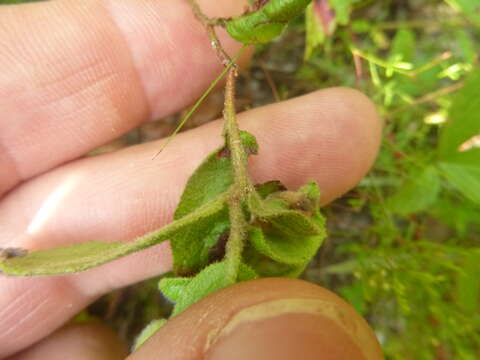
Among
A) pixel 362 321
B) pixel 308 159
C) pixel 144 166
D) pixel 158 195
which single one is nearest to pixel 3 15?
pixel 144 166

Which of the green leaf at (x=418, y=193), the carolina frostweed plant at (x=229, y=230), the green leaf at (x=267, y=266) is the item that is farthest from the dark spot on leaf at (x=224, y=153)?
the green leaf at (x=418, y=193)

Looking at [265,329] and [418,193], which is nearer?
[265,329]

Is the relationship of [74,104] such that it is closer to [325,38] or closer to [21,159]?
[21,159]

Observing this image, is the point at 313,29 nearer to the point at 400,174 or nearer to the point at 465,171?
the point at 400,174

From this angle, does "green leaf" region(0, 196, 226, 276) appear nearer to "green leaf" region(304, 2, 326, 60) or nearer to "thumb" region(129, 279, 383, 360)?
"thumb" region(129, 279, 383, 360)

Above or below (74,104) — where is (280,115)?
below

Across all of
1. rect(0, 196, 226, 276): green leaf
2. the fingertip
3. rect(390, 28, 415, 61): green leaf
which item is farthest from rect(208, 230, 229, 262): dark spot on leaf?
rect(390, 28, 415, 61): green leaf

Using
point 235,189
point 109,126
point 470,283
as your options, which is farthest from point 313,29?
point 470,283
